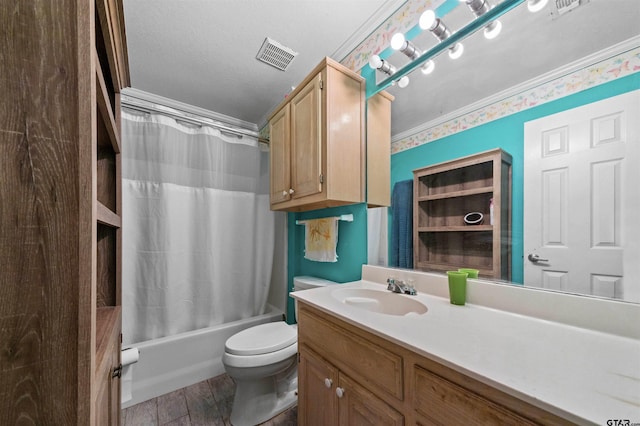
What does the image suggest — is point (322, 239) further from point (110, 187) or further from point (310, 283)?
point (110, 187)

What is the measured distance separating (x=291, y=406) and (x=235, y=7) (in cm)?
233

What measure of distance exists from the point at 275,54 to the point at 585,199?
174cm

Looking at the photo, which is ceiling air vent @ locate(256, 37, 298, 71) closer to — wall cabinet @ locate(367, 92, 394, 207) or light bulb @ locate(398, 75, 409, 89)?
wall cabinet @ locate(367, 92, 394, 207)

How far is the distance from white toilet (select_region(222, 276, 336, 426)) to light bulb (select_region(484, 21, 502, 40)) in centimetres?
176

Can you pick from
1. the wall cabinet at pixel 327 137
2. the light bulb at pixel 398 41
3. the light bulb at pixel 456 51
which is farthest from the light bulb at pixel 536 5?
the wall cabinet at pixel 327 137

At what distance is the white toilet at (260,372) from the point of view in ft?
4.33

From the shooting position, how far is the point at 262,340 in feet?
4.75

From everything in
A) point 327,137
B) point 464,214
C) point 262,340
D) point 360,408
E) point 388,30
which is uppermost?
point 388,30

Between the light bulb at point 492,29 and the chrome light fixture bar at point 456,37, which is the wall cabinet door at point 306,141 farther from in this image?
the light bulb at point 492,29

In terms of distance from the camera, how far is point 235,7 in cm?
130

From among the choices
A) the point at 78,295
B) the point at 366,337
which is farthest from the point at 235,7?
the point at 366,337

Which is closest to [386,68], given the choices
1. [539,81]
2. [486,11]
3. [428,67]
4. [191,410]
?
[428,67]

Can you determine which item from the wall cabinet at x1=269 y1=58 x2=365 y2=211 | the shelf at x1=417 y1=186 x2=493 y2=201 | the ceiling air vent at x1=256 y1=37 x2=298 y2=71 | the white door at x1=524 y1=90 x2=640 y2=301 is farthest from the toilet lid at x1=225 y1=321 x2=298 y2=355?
the ceiling air vent at x1=256 y1=37 x2=298 y2=71

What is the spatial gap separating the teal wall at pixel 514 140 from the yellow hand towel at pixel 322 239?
2.33ft
